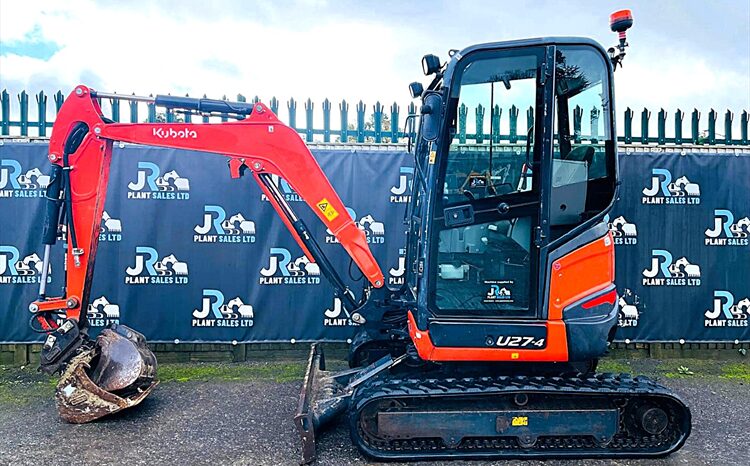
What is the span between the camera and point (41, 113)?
6.17m

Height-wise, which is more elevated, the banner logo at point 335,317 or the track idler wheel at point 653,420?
the banner logo at point 335,317

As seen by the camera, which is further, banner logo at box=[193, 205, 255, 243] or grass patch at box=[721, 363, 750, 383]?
banner logo at box=[193, 205, 255, 243]

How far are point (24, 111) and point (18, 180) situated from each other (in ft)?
2.50

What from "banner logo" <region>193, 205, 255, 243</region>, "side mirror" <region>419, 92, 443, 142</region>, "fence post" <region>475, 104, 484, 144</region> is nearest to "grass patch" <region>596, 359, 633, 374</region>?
"fence post" <region>475, 104, 484, 144</region>

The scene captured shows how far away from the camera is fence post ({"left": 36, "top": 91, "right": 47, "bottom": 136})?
6141 mm

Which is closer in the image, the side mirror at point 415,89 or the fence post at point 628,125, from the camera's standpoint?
the side mirror at point 415,89

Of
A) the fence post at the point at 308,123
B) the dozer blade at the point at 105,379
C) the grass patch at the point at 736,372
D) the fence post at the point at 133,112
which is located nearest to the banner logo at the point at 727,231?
the grass patch at the point at 736,372

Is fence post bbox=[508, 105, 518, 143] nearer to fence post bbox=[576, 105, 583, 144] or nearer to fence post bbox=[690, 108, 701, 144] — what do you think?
fence post bbox=[576, 105, 583, 144]

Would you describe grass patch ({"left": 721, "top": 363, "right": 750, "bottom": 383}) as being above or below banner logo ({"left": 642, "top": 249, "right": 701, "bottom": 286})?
below

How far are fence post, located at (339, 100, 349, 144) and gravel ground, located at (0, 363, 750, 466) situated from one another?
2.73 metres

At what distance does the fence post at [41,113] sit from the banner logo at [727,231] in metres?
7.50

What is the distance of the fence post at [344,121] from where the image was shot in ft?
21.0

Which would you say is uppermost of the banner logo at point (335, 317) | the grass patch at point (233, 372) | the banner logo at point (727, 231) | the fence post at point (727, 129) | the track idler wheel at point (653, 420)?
the fence post at point (727, 129)

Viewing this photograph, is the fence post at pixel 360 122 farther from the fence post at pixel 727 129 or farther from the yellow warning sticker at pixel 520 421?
the fence post at pixel 727 129
